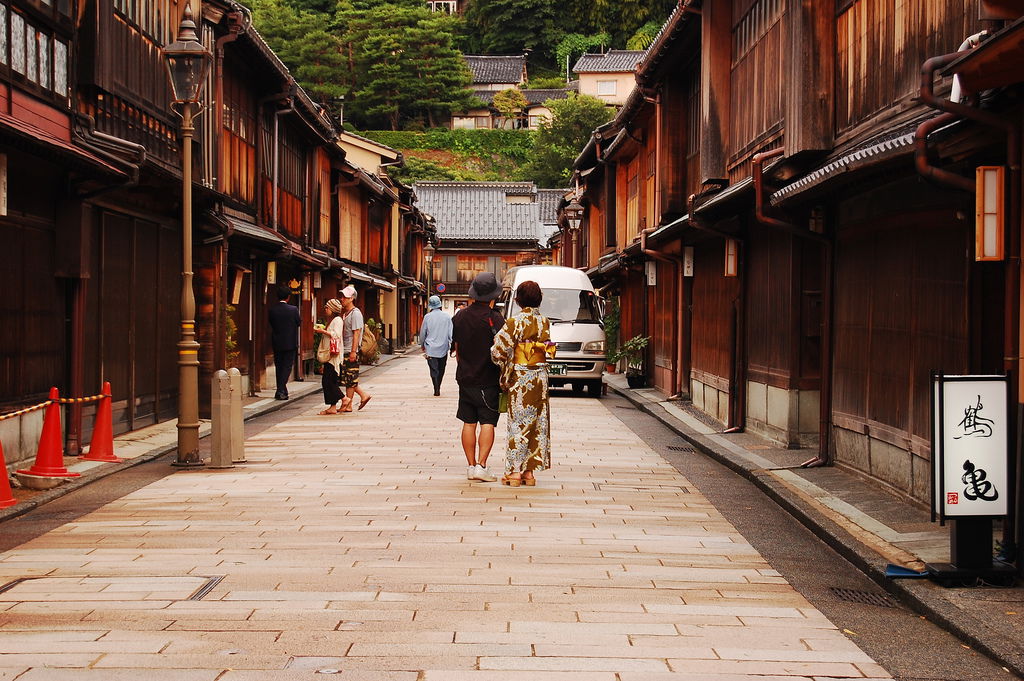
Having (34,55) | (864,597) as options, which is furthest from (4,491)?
(864,597)

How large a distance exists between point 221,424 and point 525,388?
3.58m

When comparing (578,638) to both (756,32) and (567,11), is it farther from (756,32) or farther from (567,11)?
(567,11)

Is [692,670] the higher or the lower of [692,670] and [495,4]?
the lower

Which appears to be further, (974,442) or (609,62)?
(609,62)

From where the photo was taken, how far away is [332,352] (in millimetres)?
18812

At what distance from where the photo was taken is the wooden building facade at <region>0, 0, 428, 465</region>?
1163cm

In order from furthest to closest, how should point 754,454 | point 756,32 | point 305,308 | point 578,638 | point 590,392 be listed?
point 305,308
point 590,392
point 756,32
point 754,454
point 578,638

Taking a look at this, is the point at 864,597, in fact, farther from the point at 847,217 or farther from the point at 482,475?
the point at 847,217

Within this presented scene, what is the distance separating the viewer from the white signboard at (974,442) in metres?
6.61

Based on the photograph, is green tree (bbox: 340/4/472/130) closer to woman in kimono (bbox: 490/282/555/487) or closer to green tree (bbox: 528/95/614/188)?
green tree (bbox: 528/95/614/188)

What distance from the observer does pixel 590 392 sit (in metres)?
25.7

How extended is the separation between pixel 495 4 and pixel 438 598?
86549mm

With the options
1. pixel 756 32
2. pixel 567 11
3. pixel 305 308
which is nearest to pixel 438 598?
pixel 756 32

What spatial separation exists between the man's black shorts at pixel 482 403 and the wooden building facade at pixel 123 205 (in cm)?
453
